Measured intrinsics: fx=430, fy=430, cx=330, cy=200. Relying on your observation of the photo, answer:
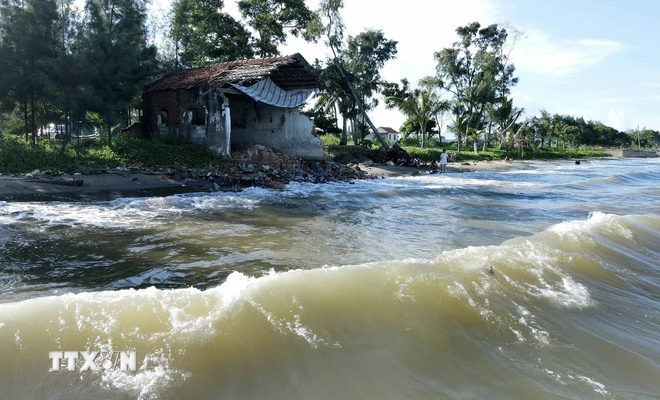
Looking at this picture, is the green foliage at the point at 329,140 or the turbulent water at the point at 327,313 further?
the green foliage at the point at 329,140

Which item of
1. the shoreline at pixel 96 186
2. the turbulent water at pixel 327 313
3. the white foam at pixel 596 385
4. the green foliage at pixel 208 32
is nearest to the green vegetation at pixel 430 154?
the green foliage at pixel 208 32

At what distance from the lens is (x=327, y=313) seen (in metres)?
4.00

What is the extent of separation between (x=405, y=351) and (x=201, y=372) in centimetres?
162

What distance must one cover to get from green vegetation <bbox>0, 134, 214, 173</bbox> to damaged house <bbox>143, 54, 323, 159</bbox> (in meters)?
1.30

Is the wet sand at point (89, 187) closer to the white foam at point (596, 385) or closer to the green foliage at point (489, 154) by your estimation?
the white foam at point (596, 385)

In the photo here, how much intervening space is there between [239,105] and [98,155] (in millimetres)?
7519

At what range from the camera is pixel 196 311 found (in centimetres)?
380

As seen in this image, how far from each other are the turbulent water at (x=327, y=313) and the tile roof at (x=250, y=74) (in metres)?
12.3

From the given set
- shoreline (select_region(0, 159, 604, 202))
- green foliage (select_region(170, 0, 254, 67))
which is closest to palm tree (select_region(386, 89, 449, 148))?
green foliage (select_region(170, 0, 254, 67))

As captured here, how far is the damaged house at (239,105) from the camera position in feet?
63.9

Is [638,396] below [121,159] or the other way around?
below

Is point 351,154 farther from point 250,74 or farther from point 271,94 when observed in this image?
point 250,74

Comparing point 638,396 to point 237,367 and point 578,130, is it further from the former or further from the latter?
point 578,130

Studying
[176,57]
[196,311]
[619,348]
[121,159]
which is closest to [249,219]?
[196,311]
